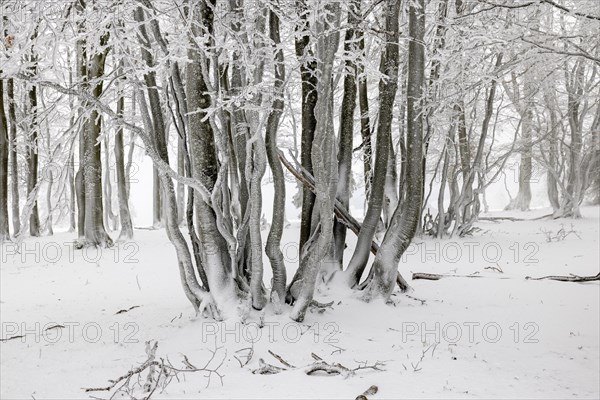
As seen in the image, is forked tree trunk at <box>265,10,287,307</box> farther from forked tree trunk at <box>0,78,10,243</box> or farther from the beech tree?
forked tree trunk at <box>0,78,10,243</box>

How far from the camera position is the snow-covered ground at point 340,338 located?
10.4ft

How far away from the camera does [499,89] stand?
13.7 meters

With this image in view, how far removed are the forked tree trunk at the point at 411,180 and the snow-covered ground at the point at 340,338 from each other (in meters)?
0.34

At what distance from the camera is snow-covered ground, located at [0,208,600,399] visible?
3.18 metres

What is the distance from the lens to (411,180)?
4918 millimetres

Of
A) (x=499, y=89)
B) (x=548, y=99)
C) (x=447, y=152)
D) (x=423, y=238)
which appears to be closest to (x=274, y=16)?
(x=447, y=152)

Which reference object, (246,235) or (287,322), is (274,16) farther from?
(287,322)

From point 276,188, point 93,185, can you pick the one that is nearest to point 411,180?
point 276,188

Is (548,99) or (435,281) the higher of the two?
(548,99)

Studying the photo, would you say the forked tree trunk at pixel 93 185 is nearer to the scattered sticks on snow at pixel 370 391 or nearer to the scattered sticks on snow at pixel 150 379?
the scattered sticks on snow at pixel 150 379

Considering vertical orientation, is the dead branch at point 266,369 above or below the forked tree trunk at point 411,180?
below

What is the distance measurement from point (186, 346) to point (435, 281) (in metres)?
3.52

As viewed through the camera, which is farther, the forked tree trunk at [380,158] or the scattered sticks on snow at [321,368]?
the forked tree trunk at [380,158]

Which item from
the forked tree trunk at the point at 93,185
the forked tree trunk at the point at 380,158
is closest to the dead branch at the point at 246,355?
the forked tree trunk at the point at 380,158
